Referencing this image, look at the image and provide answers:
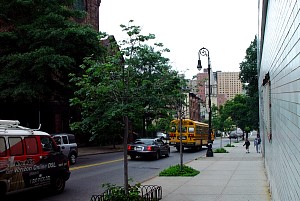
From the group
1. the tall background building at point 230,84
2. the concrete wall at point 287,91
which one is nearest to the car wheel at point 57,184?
the concrete wall at point 287,91

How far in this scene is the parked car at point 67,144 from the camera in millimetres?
22017

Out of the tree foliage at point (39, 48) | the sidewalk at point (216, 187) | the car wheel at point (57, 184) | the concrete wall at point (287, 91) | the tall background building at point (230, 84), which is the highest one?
the tall background building at point (230, 84)

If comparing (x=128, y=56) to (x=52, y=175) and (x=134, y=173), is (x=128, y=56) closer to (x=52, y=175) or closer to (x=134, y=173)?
(x=52, y=175)

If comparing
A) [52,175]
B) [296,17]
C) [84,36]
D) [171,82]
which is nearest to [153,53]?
[171,82]

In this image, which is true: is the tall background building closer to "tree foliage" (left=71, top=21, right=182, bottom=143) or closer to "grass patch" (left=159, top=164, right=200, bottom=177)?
"grass patch" (left=159, top=164, right=200, bottom=177)

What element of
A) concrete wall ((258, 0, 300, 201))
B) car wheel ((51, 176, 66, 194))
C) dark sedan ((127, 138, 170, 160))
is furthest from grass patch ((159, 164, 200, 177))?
dark sedan ((127, 138, 170, 160))

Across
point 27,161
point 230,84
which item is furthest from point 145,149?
point 230,84

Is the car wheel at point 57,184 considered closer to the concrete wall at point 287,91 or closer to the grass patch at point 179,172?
the grass patch at point 179,172

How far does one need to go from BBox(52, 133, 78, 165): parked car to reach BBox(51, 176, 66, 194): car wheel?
9144mm

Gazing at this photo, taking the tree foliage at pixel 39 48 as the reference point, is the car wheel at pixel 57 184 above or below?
below

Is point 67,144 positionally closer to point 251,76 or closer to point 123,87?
point 123,87

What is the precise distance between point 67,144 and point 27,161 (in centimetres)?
1206

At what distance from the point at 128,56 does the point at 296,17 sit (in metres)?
7.16

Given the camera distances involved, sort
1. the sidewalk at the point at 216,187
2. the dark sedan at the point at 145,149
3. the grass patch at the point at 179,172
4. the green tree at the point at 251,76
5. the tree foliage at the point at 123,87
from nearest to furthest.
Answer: the tree foliage at the point at 123,87 → the sidewalk at the point at 216,187 → the grass patch at the point at 179,172 → the dark sedan at the point at 145,149 → the green tree at the point at 251,76
